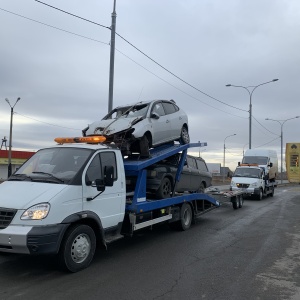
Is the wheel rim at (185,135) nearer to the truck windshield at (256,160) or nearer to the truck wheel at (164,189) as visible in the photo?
the truck wheel at (164,189)

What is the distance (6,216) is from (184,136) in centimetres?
653

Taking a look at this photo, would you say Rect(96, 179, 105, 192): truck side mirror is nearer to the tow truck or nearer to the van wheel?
the tow truck

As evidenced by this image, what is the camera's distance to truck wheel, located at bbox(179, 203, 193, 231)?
10.8m

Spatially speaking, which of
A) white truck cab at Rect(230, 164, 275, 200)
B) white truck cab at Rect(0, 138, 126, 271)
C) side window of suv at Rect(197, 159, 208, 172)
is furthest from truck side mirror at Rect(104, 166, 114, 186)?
white truck cab at Rect(230, 164, 275, 200)

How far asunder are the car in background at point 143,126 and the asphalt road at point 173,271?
235 cm

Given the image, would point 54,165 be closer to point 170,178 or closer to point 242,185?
point 170,178

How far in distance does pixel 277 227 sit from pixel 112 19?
972 cm

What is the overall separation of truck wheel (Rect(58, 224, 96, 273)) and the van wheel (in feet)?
17.3

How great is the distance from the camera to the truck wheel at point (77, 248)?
607 centimetres

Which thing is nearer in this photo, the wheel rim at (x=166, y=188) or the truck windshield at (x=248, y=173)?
the wheel rim at (x=166, y=188)

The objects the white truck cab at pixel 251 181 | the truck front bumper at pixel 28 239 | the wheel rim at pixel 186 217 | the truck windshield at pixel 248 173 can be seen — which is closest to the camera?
the truck front bumper at pixel 28 239

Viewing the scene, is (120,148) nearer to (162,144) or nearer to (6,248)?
(162,144)

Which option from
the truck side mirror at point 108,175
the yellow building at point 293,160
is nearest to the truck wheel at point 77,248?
the truck side mirror at point 108,175

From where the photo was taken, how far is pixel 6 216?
5832 millimetres
